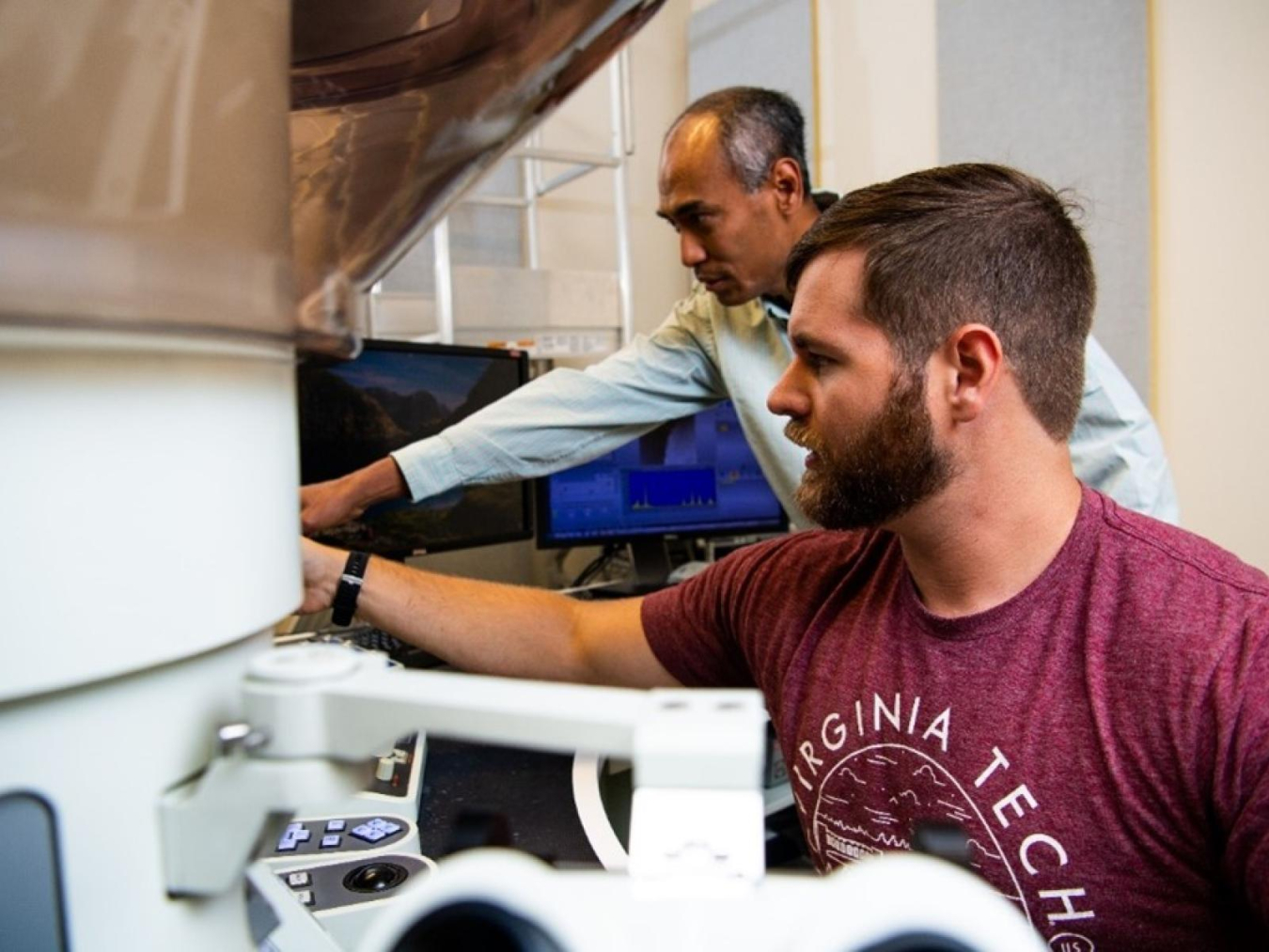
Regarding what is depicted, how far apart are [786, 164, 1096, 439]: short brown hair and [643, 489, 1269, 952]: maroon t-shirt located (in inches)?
5.0

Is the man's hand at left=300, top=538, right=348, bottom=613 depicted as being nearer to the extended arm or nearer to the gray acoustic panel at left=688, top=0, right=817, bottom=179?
the extended arm

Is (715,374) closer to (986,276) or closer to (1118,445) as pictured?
(1118,445)

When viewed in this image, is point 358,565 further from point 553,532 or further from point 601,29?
point 553,532

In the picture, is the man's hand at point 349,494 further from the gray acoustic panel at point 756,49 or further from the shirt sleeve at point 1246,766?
the gray acoustic panel at point 756,49

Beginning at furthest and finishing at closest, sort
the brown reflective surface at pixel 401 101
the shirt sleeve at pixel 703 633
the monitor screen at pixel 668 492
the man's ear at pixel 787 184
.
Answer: the monitor screen at pixel 668 492 < the man's ear at pixel 787 184 < the shirt sleeve at pixel 703 633 < the brown reflective surface at pixel 401 101

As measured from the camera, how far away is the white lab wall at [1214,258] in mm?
1626

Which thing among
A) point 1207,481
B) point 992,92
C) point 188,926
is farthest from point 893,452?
point 992,92

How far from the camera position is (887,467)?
31.6 inches

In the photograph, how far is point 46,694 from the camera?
0.24 metres

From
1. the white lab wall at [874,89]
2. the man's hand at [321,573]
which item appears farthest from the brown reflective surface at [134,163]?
the white lab wall at [874,89]

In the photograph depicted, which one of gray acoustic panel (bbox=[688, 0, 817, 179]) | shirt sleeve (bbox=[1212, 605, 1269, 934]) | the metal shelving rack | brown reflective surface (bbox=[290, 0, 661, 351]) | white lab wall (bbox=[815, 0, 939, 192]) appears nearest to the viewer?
brown reflective surface (bbox=[290, 0, 661, 351])

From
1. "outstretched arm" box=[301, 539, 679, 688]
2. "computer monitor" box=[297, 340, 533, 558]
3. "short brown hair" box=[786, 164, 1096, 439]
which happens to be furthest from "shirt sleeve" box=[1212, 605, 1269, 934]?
"computer monitor" box=[297, 340, 533, 558]

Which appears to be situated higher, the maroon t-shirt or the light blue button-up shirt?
the light blue button-up shirt

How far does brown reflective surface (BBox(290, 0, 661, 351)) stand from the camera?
1.53 ft
